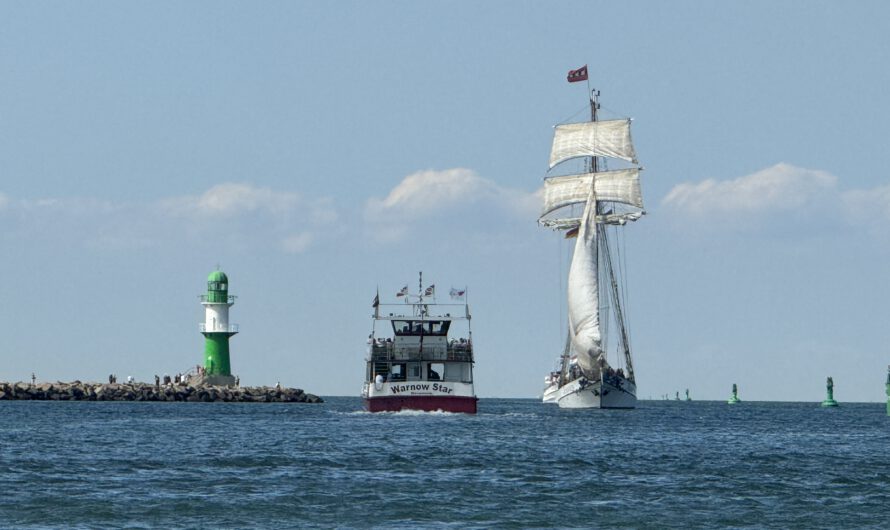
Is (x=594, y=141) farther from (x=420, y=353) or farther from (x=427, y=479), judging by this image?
(x=427, y=479)

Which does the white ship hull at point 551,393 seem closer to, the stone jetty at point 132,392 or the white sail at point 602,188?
the white sail at point 602,188

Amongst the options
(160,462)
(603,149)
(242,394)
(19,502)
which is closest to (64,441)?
(160,462)

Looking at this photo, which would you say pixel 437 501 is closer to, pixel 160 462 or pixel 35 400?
pixel 160 462

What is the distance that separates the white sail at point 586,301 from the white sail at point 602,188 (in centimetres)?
1102

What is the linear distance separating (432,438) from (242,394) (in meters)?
79.3

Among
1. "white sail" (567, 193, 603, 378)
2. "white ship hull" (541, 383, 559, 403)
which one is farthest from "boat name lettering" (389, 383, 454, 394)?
"white ship hull" (541, 383, 559, 403)

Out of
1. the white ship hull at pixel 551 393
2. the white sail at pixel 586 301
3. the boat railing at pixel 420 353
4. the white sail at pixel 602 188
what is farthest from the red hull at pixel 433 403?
the white sail at pixel 602 188

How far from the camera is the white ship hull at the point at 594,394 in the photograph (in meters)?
122

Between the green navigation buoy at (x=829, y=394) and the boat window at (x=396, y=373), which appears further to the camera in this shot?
the green navigation buoy at (x=829, y=394)

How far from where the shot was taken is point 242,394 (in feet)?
461

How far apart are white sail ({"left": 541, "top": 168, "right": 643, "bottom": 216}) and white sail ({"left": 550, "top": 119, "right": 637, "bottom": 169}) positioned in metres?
2.05

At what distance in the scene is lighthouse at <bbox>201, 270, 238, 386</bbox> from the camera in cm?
13600

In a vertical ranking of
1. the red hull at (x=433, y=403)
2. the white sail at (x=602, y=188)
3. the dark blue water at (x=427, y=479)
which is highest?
the white sail at (x=602, y=188)

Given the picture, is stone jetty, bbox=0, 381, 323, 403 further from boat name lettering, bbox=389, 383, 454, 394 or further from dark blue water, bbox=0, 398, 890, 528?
dark blue water, bbox=0, 398, 890, 528
